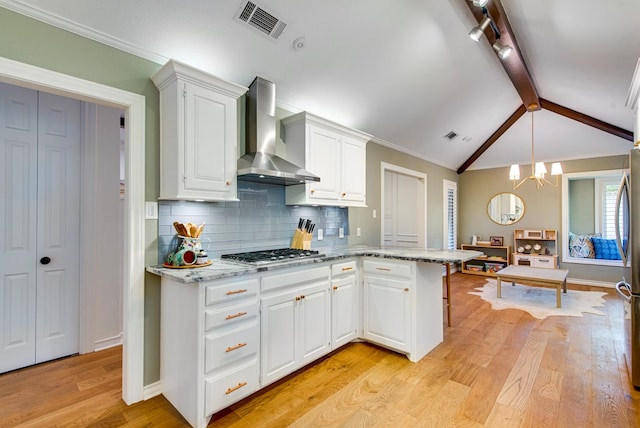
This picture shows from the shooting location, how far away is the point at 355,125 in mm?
3967

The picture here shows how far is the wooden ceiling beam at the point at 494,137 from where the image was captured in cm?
530

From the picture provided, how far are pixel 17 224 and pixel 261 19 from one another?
8.66ft

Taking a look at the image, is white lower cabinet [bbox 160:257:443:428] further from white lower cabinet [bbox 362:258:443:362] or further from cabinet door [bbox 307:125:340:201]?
cabinet door [bbox 307:125:340:201]

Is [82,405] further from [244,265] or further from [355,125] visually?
[355,125]

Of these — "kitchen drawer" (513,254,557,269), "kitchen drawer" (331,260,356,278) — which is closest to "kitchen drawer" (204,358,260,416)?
Answer: "kitchen drawer" (331,260,356,278)

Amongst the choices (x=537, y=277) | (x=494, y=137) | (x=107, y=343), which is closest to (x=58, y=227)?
(x=107, y=343)

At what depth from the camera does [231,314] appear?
200 cm

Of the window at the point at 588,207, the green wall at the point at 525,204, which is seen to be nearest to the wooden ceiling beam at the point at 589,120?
the green wall at the point at 525,204

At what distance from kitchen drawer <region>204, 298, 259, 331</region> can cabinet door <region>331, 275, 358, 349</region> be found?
0.86 metres

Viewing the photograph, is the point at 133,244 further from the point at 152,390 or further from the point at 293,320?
the point at 293,320

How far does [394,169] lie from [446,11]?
241cm

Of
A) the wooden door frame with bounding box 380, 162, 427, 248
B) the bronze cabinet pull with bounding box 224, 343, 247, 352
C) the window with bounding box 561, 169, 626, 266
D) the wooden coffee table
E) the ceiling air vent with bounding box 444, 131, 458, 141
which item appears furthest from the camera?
the window with bounding box 561, 169, 626, 266

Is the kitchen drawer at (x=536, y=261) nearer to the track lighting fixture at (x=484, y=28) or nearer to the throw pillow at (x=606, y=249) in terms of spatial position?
the throw pillow at (x=606, y=249)

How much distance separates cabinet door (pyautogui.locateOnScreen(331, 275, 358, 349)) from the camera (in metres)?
2.79
